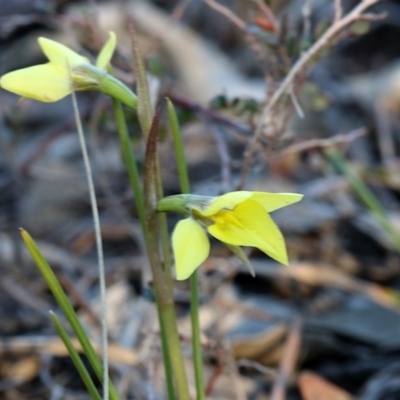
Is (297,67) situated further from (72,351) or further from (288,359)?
(288,359)

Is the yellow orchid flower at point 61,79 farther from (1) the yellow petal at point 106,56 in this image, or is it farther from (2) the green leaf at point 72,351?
(2) the green leaf at point 72,351

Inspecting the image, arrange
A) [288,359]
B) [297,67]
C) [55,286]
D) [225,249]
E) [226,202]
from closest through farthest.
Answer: [226,202]
[55,286]
[297,67]
[288,359]
[225,249]

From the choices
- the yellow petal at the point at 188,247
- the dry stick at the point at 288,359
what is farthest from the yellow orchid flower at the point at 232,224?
the dry stick at the point at 288,359

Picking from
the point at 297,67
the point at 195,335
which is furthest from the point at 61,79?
the point at 297,67

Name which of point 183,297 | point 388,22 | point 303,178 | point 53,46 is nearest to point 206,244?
point 53,46

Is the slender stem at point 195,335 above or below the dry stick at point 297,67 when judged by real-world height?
below

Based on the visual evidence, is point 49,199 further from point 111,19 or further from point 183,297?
point 111,19
